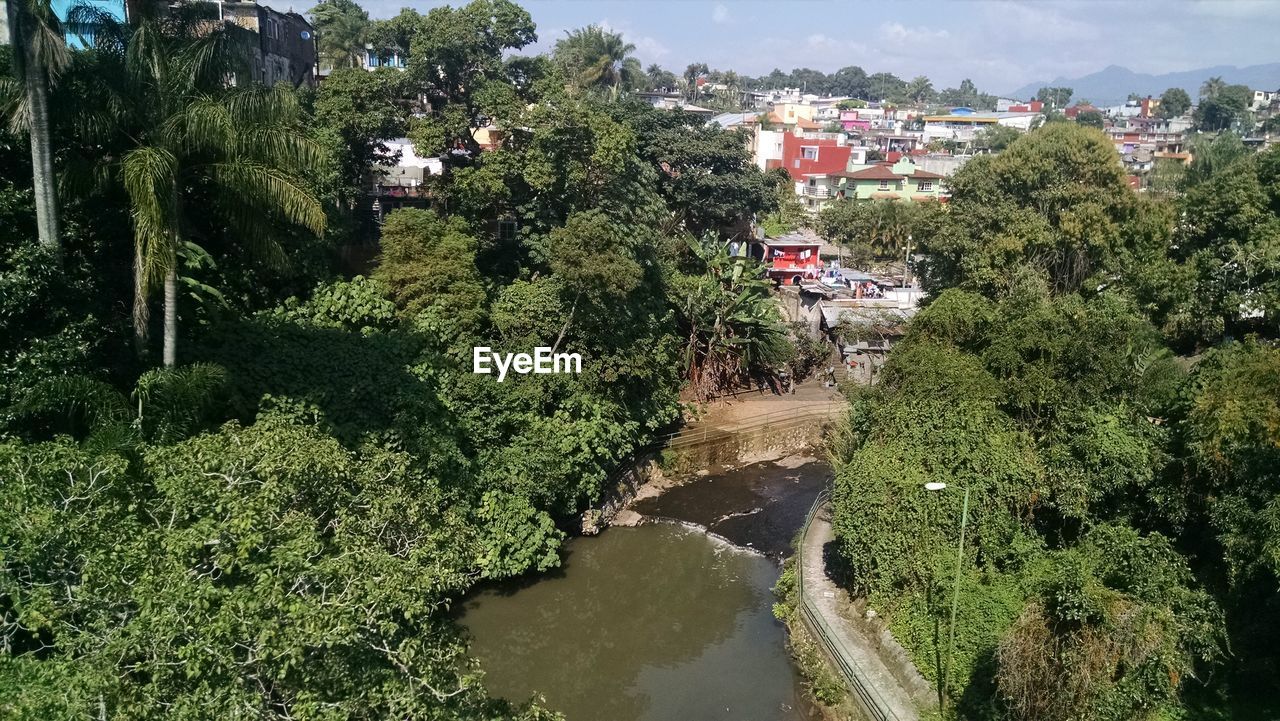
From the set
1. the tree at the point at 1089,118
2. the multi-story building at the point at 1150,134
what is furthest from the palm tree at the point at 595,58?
the tree at the point at 1089,118

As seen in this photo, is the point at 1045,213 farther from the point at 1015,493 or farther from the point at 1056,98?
the point at 1056,98

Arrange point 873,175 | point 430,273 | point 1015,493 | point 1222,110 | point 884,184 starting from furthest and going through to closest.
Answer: point 1222,110
point 884,184
point 873,175
point 430,273
point 1015,493

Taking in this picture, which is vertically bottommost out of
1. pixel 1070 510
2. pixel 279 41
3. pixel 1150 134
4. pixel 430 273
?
pixel 1070 510

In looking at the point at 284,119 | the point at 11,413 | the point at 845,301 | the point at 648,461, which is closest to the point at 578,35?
the point at 845,301

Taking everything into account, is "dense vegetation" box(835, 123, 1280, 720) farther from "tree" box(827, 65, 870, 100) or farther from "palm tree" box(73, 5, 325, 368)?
"tree" box(827, 65, 870, 100)

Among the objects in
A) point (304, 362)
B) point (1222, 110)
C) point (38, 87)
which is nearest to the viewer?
point (38, 87)

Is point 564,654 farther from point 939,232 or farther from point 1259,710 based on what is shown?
point 939,232

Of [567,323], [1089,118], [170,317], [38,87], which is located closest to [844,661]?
[567,323]
